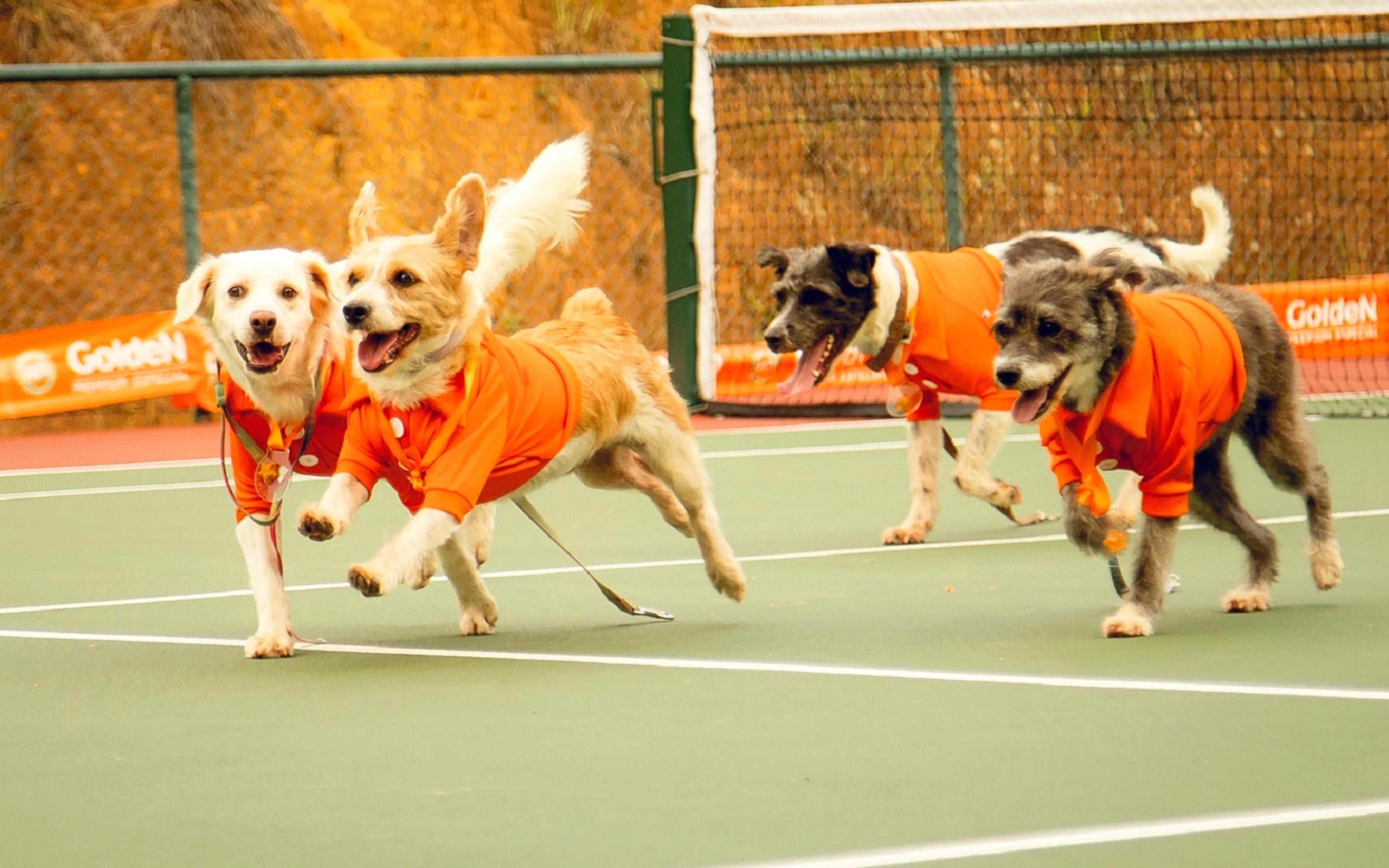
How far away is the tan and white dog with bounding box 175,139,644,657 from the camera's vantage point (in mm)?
5664

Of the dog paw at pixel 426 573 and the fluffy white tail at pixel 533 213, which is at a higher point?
the fluffy white tail at pixel 533 213

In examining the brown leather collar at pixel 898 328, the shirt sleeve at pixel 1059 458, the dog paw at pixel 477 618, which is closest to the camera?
Result: the shirt sleeve at pixel 1059 458

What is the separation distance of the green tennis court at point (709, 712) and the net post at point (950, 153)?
20.0 ft

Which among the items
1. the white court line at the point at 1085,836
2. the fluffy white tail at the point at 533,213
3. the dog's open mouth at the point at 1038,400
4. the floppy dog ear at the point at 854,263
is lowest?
the white court line at the point at 1085,836

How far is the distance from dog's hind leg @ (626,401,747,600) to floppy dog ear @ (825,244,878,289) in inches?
72.0

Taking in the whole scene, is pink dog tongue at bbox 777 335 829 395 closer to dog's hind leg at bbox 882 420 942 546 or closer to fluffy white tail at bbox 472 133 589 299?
dog's hind leg at bbox 882 420 942 546

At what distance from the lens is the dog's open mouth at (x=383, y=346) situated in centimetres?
553

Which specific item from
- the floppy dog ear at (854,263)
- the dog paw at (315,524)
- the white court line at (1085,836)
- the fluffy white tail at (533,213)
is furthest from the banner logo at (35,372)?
the white court line at (1085,836)

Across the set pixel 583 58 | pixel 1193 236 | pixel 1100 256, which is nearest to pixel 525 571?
pixel 1100 256

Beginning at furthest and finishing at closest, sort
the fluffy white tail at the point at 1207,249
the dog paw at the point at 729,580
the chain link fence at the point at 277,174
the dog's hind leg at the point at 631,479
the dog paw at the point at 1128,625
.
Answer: the chain link fence at the point at 277,174, the fluffy white tail at the point at 1207,249, the dog's hind leg at the point at 631,479, the dog paw at the point at 729,580, the dog paw at the point at 1128,625

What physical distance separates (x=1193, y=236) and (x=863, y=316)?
13061mm

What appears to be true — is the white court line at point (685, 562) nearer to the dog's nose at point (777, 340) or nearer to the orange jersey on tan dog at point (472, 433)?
the dog's nose at point (777, 340)

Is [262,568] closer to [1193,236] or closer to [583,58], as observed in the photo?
[583,58]

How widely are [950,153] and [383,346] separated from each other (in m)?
9.06
